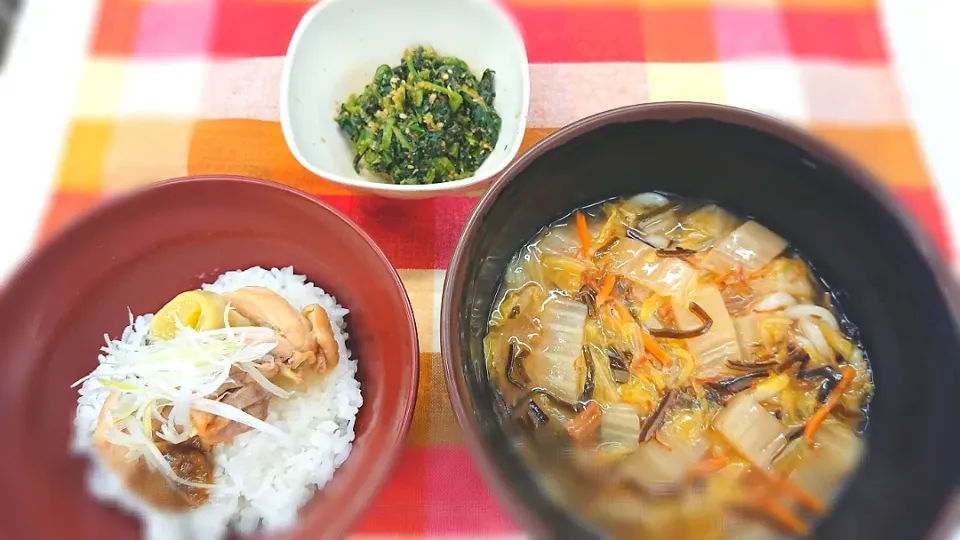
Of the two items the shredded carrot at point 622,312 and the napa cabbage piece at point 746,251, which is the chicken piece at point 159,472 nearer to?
the shredded carrot at point 622,312

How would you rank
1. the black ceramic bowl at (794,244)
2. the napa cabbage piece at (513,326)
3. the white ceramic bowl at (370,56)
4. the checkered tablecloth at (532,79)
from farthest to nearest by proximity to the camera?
the checkered tablecloth at (532,79) < the white ceramic bowl at (370,56) < the napa cabbage piece at (513,326) < the black ceramic bowl at (794,244)

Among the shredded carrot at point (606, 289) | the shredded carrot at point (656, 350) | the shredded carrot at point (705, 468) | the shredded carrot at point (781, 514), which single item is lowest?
the shredded carrot at point (781, 514)

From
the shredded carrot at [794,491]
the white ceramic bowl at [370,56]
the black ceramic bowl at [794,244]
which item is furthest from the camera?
the white ceramic bowl at [370,56]

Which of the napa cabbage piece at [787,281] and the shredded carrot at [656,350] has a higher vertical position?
the napa cabbage piece at [787,281]

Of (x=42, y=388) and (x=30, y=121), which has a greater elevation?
(x=30, y=121)

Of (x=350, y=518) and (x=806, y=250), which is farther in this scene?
(x=806, y=250)

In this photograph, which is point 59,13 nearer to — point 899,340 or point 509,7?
point 509,7

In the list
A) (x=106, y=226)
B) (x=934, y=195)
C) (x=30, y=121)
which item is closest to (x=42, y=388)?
(x=106, y=226)

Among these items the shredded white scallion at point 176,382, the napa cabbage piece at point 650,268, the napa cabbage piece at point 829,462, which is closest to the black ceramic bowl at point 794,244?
the napa cabbage piece at point 829,462
